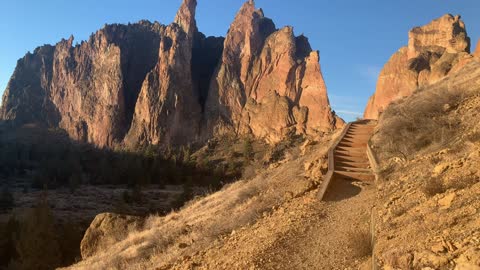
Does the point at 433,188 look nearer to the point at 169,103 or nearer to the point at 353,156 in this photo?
the point at 353,156

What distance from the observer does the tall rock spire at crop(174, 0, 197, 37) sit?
11156 centimetres

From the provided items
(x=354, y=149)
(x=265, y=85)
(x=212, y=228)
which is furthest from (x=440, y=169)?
(x=265, y=85)

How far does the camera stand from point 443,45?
177ft

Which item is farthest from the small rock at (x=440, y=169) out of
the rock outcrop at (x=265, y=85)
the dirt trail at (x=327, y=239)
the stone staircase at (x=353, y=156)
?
the rock outcrop at (x=265, y=85)

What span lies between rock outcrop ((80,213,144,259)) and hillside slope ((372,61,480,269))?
9.25 metres

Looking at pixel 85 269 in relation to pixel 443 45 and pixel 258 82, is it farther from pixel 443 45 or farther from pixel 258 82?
pixel 258 82

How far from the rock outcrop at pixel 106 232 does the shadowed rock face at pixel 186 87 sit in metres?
63.3

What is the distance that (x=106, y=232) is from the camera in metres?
15.5

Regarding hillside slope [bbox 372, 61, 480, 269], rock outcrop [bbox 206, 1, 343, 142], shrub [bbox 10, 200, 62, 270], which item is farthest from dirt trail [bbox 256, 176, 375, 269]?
rock outcrop [bbox 206, 1, 343, 142]

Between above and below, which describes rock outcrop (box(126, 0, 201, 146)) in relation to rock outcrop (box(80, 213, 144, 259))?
above

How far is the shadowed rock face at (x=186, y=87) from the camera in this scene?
85.6 metres

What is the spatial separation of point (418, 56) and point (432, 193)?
5153 cm

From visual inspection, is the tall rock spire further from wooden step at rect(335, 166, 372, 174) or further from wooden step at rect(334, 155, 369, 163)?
wooden step at rect(335, 166, 372, 174)

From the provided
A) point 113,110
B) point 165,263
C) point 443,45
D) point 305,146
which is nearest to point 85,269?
point 165,263
